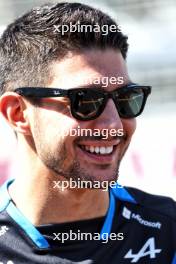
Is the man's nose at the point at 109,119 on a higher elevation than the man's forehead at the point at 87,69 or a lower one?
lower

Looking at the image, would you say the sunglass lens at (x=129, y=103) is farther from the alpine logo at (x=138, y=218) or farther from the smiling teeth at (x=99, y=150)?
the alpine logo at (x=138, y=218)

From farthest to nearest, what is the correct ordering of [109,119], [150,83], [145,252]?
[150,83] → [145,252] → [109,119]

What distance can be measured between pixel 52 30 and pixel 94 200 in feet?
2.13

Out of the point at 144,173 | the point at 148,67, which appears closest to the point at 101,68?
the point at 144,173

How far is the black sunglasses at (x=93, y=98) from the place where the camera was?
7.27 ft

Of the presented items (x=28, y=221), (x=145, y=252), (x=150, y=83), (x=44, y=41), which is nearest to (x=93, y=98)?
(x=44, y=41)

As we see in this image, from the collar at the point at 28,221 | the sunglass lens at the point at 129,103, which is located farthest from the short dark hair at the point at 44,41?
the collar at the point at 28,221

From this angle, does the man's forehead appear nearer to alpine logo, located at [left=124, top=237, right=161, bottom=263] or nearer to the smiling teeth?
the smiling teeth

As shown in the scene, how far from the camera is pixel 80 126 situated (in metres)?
2.23

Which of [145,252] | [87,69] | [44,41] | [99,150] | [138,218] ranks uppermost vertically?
[44,41]

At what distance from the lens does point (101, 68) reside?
7.41ft

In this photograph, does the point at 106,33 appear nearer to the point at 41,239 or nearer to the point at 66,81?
the point at 66,81

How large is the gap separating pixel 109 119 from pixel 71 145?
16cm

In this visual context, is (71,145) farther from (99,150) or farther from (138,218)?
(138,218)
